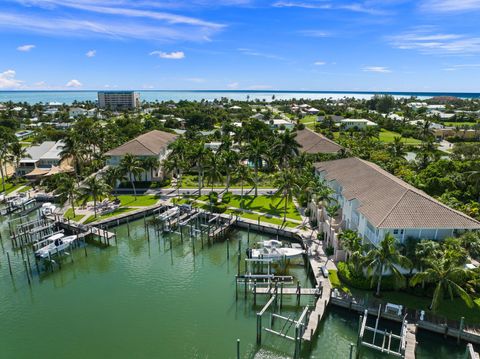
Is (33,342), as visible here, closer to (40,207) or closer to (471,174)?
(40,207)

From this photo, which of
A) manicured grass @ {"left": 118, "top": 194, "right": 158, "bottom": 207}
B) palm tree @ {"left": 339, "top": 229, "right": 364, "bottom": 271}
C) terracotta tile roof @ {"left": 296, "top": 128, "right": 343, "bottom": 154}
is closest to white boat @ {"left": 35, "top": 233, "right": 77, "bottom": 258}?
manicured grass @ {"left": 118, "top": 194, "right": 158, "bottom": 207}

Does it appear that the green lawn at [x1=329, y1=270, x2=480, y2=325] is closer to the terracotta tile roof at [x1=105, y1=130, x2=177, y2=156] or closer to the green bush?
the green bush

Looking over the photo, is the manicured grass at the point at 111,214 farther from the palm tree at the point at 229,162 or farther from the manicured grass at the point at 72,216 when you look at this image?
the palm tree at the point at 229,162

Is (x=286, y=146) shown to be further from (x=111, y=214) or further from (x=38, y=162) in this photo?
(x=38, y=162)

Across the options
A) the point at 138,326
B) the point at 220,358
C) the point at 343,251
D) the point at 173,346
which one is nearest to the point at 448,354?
the point at 343,251

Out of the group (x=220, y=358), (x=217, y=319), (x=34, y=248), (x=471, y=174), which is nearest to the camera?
(x=220, y=358)

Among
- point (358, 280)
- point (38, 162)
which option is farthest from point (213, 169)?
point (38, 162)
